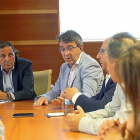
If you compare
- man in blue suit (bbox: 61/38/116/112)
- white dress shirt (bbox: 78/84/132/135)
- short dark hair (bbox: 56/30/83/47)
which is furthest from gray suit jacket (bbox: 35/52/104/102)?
white dress shirt (bbox: 78/84/132/135)

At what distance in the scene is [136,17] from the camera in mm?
4605

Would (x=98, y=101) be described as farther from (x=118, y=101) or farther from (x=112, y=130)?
→ (x=112, y=130)

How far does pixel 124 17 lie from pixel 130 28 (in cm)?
24

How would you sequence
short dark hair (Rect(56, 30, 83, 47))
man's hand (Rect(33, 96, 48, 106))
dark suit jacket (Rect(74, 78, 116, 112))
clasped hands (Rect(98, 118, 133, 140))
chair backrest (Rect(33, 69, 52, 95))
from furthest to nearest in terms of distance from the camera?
1. chair backrest (Rect(33, 69, 52, 95))
2. short dark hair (Rect(56, 30, 83, 47))
3. man's hand (Rect(33, 96, 48, 106))
4. dark suit jacket (Rect(74, 78, 116, 112))
5. clasped hands (Rect(98, 118, 133, 140))

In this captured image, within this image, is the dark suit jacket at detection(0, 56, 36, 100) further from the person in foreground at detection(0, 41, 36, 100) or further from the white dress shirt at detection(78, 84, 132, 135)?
the white dress shirt at detection(78, 84, 132, 135)

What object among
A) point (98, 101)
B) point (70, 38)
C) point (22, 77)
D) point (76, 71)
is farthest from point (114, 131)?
point (22, 77)

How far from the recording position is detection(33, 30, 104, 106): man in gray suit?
2.54 meters

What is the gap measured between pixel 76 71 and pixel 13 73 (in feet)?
3.06

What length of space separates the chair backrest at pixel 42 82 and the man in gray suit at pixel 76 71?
0.36m

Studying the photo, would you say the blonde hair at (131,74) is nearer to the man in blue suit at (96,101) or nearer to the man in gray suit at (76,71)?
the man in blue suit at (96,101)

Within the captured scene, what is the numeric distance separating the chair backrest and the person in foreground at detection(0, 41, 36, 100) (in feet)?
0.73

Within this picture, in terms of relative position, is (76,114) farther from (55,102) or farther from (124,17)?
(124,17)

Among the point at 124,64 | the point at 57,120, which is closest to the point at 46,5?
the point at 57,120

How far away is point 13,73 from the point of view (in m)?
3.21
